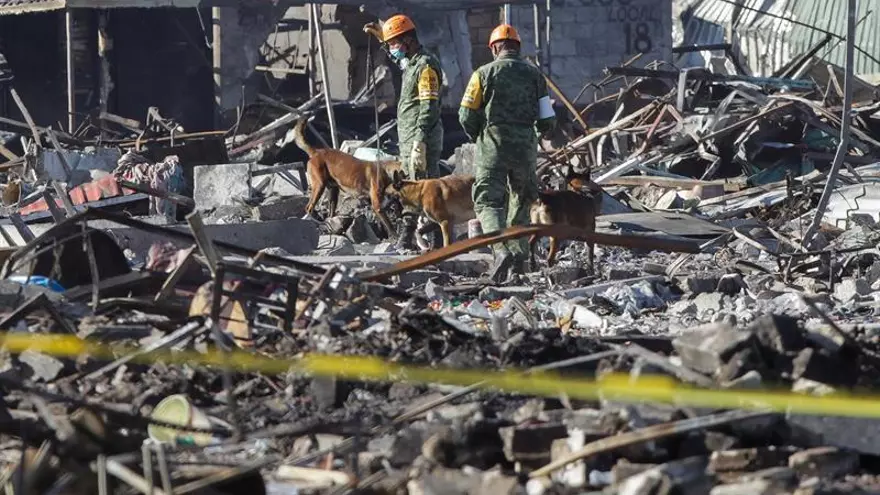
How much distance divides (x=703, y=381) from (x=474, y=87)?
21.9 ft

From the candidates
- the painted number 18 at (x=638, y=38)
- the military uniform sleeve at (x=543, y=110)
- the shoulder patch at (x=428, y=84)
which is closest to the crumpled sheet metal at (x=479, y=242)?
the military uniform sleeve at (x=543, y=110)

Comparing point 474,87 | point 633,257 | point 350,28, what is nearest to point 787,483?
point 474,87

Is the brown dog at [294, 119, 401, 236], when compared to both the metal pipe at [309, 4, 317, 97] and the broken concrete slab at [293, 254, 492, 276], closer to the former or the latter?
the broken concrete slab at [293, 254, 492, 276]

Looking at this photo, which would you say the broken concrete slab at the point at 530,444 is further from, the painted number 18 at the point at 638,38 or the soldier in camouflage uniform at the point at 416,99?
the painted number 18 at the point at 638,38

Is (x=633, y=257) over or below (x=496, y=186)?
below

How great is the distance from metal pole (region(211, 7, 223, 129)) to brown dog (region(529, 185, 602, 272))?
13607 millimetres

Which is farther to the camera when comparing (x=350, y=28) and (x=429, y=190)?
(x=350, y=28)

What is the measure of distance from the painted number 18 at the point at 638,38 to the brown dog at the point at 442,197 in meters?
14.6

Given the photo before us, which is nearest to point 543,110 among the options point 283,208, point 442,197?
point 442,197

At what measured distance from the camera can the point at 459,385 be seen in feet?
21.4

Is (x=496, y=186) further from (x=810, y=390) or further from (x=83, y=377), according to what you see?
(x=810, y=390)

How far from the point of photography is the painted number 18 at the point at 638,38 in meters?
28.3

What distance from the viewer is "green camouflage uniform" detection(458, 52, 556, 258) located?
12297 millimetres

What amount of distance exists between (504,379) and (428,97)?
7216mm
